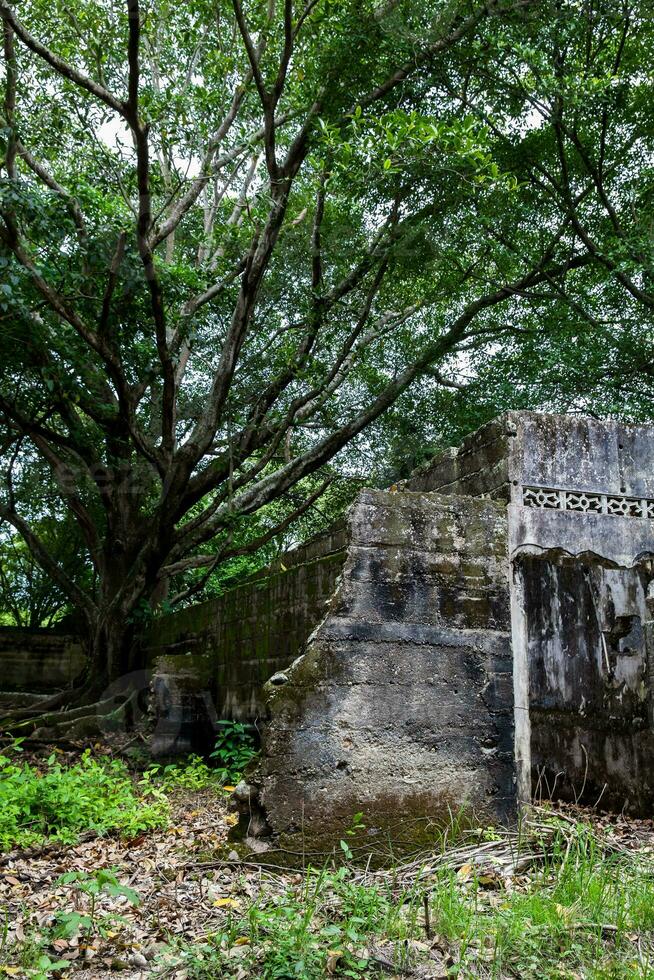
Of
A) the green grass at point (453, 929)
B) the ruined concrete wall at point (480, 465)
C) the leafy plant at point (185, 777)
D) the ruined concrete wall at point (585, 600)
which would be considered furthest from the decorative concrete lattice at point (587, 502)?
the leafy plant at point (185, 777)

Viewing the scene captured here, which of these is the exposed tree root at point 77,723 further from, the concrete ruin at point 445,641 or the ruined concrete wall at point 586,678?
the concrete ruin at point 445,641

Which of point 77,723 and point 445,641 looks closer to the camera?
point 445,641

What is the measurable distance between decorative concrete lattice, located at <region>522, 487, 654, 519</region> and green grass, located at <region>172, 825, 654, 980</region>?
2386 mm

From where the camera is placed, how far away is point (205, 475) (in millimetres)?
10438

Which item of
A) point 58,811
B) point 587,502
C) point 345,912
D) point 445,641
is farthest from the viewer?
point 587,502

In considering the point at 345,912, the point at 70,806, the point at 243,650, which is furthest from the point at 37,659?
the point at 345,912

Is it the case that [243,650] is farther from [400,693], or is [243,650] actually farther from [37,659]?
[37,659]

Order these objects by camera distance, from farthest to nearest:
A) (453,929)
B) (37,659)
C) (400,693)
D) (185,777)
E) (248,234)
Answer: (37,659) → (248,234) → (185,777) → (400,693) → (453,929)

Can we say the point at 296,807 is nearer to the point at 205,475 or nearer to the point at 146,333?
the point at 205,475

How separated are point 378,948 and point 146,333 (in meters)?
8.33

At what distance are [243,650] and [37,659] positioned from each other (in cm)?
942

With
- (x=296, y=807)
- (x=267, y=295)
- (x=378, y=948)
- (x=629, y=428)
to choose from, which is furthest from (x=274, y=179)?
(x=378, y=948)

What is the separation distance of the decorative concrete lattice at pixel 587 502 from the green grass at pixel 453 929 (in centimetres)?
239

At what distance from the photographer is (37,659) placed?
1631 centimetres
